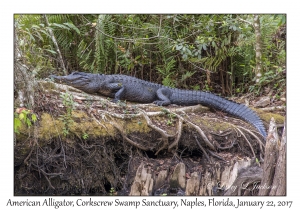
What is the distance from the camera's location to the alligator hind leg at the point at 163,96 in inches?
259

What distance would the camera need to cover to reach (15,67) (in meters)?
4.66

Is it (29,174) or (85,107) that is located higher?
(85,107)

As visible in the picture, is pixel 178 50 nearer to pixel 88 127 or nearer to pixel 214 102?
pixel 214 102

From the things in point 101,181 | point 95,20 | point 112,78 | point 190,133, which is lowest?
point 101,181

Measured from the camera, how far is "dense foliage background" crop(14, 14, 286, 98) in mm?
7258

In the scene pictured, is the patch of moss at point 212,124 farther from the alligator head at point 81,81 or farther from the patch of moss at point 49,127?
→ the patch of moss at point 49,127

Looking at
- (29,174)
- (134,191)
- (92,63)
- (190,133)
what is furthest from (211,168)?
(92,63)

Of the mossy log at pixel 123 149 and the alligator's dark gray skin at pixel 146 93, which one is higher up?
the alligator's dark gray skin at pixel 146 93

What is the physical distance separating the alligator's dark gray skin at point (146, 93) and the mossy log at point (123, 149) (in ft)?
1.35

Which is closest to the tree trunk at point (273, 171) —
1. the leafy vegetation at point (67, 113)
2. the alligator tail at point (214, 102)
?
the leafy vegetation at point (67, 113)

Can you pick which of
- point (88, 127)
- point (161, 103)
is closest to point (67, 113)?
point (88, 127)
